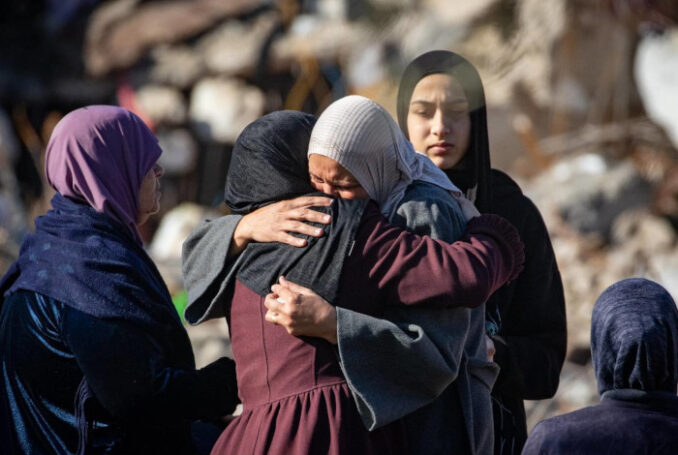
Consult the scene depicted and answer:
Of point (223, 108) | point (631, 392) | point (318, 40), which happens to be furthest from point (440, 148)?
point (223, 108)

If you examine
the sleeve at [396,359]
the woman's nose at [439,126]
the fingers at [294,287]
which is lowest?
the sleeve at [396,359]

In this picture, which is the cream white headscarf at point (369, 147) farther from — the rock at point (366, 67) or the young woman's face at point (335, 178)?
the rock at point (366, 67)

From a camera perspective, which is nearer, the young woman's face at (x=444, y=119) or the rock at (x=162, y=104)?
the young woman's face at (x=444, y=119)

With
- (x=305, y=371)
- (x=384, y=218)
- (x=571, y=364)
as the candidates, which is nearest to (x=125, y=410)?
(x=305, y=371)

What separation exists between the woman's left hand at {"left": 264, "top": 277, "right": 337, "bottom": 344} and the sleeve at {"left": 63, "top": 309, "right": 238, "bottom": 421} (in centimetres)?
44

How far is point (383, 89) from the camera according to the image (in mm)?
8828

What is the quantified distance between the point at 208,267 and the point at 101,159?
0.49 meters

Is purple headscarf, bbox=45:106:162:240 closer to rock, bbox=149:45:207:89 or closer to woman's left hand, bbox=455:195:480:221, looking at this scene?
woman's left hand, bbox=455:195:480:221

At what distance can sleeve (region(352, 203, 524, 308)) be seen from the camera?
222 cm

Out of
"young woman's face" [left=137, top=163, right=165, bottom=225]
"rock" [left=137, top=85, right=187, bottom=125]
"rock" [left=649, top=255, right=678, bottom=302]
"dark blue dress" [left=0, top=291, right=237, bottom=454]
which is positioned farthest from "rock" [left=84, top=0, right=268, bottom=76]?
"dark blue dress" [left=0, top=291, right=237, bottom=454]

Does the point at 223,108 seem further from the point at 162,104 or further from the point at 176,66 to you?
the point at 176,66

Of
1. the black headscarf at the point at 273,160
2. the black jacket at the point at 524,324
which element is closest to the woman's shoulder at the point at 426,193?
the black headscarf at the point at 273,160

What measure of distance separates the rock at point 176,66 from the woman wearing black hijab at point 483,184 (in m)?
7.97

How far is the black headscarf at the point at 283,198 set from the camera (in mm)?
2270
